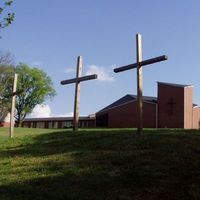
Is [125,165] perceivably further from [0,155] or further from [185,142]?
[0,155]

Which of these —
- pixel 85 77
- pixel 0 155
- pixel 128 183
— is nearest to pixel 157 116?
pixel 85 77

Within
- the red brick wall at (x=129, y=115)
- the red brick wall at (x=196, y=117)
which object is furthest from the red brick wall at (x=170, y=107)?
the red brick wall at (x=196, y=117)

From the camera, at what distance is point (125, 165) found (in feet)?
35.0

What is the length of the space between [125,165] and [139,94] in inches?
188

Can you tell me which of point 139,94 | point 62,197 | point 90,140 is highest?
point 139,94

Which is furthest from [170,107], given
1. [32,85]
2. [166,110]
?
[32,85]

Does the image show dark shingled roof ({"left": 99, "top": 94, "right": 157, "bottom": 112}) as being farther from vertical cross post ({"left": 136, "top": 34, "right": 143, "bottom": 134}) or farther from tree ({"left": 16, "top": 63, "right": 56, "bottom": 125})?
vertical cross post ({"left": 136, "top": 34, "right": 143, "bottom": 134})

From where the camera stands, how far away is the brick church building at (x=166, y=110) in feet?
191

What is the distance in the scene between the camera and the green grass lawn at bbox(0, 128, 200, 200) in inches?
349

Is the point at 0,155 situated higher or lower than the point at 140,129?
lower

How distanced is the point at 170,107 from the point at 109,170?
50.2 m

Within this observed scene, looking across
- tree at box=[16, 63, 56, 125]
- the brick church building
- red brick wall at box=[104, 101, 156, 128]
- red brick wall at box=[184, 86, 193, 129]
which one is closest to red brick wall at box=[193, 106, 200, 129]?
the brick church building

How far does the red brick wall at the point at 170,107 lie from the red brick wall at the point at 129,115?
123cm

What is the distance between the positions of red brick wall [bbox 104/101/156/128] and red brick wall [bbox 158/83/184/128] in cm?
123
